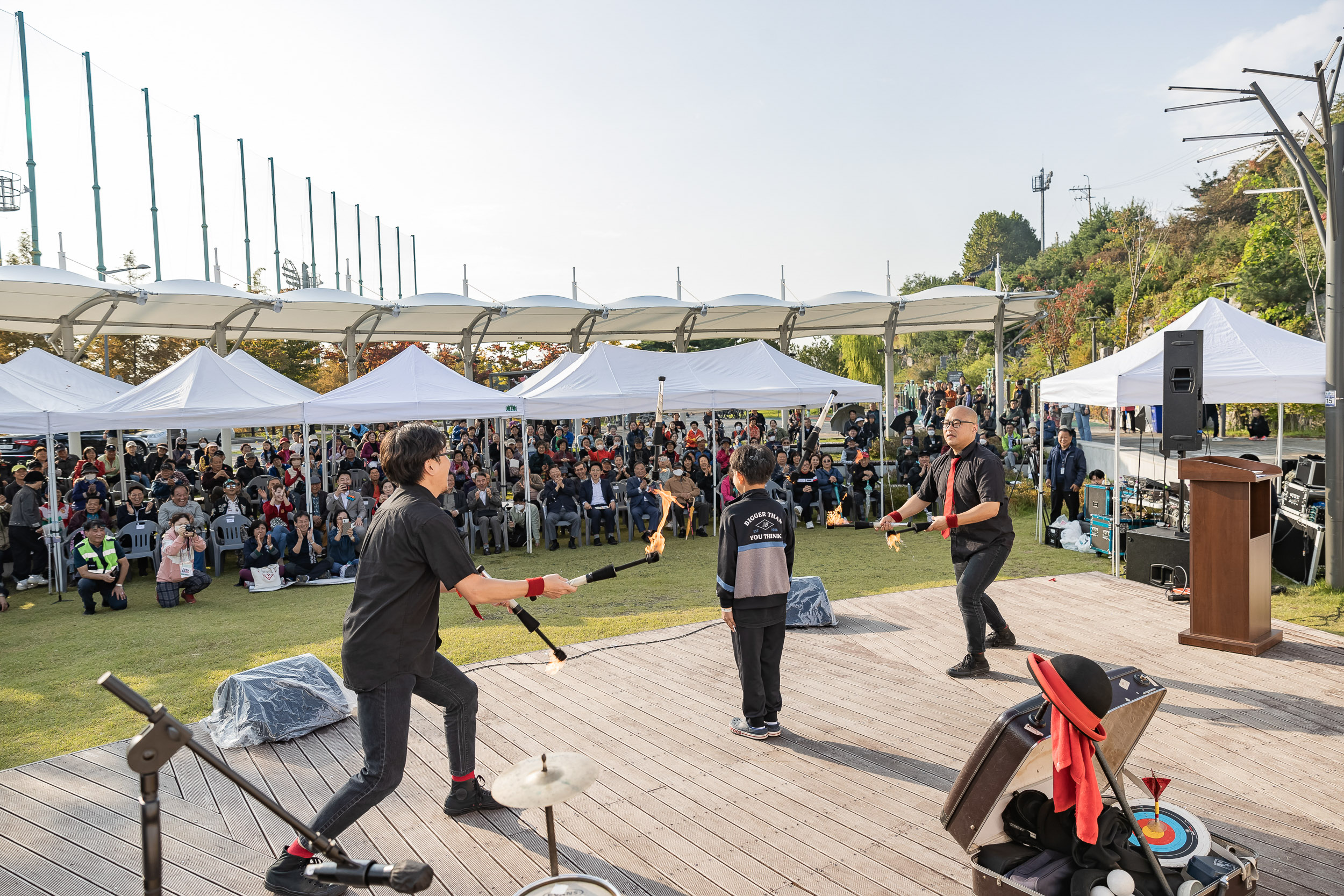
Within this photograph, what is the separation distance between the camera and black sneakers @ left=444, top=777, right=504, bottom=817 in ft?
12.4

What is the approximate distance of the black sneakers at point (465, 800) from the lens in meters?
3.77

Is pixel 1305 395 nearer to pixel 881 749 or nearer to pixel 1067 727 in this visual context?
pixel 881 749

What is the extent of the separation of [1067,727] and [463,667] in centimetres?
470

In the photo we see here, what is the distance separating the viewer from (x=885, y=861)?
10.7ft

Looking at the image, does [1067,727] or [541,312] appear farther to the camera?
A: [541,312]

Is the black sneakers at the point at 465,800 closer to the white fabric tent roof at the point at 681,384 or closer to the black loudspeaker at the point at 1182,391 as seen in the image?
the black loudspeaker at the point at 1182,391

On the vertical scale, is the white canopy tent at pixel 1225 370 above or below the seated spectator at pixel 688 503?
above

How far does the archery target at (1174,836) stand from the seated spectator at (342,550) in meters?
9.86

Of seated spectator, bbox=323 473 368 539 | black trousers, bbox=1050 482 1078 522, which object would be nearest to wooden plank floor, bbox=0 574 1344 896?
seated spectator, bbox=323 473 368 539

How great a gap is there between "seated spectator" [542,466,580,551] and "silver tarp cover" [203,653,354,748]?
24.1 feet

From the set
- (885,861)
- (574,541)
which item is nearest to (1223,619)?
(885,861)

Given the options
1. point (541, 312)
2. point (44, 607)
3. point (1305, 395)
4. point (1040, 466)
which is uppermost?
point (541, 312)

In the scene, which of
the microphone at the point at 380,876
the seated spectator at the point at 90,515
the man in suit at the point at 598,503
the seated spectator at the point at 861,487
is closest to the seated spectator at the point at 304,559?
the seated spectator at the point at 90,515

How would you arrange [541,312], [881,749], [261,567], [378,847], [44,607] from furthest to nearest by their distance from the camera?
1. [541,312]
2. [261,567]
3. [44,607]
4. [881,749]
5. [378,847]
